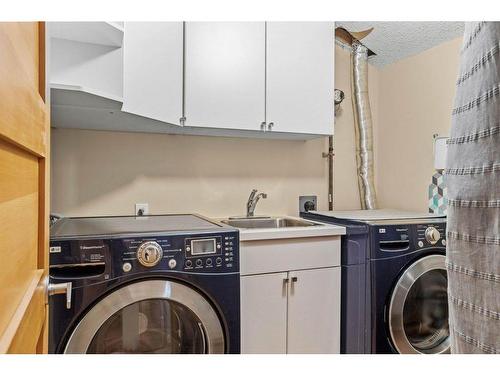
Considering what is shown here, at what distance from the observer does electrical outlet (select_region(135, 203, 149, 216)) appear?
2021 millimetres

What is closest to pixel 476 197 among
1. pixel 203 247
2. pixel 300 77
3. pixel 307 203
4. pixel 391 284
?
pixel 203 247

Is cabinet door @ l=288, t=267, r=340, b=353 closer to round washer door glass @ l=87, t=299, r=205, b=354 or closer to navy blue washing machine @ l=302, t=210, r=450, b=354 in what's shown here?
navy blue washing machine @ l=302, t=210, r=450, b=354

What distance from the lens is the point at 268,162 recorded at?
2344 mm

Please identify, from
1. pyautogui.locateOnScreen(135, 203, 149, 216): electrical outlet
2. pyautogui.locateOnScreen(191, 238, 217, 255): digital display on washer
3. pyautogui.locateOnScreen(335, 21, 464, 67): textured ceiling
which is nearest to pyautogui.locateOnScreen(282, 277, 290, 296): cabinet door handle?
pyautogui.locateOnScreen(191, 238, 217, 255): digital display on washer

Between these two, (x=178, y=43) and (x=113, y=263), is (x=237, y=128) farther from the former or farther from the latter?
(x=113, y=263)

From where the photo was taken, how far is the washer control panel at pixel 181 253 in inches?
51.1

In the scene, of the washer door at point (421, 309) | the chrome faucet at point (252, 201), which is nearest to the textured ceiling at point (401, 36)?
the chrome faucet at point (252, 201)

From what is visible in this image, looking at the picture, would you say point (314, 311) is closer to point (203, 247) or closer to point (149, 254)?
point (203, 247)

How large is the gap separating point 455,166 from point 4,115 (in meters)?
0.57

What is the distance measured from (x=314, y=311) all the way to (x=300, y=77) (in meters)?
1.27

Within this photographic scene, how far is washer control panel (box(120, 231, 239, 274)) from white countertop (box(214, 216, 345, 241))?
0.46ft

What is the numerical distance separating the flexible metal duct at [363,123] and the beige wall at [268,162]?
0.16 feet

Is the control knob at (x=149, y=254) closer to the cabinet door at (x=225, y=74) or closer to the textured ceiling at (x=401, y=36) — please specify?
the cabinet door at (x=225, y=74)

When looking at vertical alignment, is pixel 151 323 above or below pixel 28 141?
below
